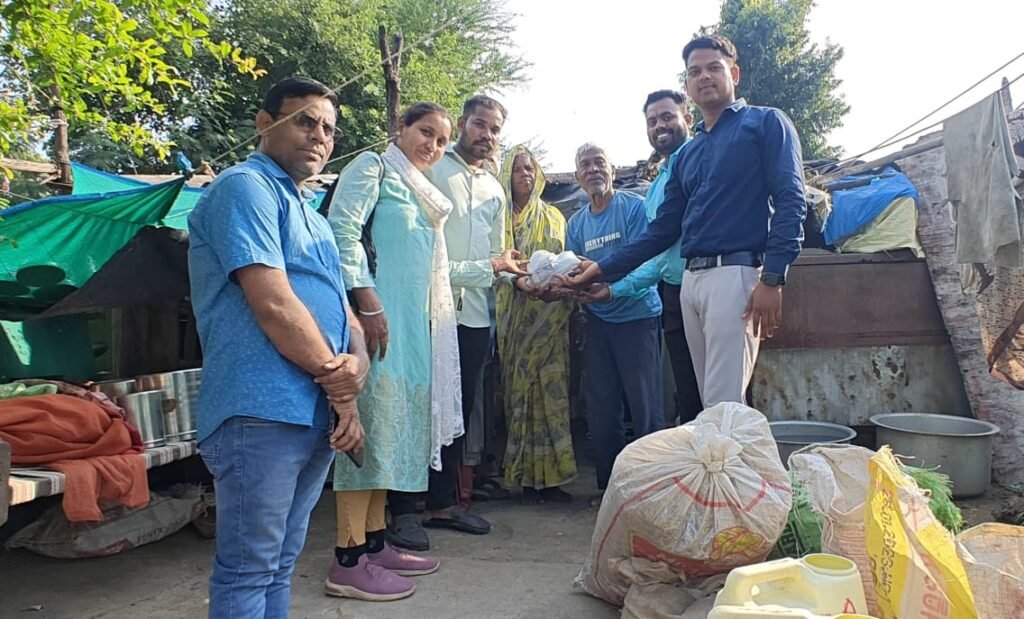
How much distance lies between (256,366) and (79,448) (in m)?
1.51

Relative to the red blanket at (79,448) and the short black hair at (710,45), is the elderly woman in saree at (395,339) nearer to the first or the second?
the red blanket at (79,448)

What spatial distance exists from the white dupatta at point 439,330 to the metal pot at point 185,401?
4.37 ft

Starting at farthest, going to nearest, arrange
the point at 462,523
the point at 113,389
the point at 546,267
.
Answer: the point at 546,267 < the point at 462,523 < the point at 113,389

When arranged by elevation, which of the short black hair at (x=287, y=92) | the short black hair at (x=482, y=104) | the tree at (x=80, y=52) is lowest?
the short black hair at (x=287, y=92)

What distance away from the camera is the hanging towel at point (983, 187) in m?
2.73

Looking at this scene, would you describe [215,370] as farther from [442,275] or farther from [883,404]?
[883,404]

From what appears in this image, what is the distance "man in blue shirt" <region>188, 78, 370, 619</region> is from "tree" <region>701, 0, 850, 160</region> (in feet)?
53.4

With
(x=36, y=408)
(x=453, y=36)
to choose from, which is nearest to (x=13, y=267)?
(x=36, y=408)

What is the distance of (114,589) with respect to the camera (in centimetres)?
269

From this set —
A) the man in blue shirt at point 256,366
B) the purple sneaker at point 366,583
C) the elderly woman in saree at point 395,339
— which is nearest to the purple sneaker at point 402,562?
the elderly woman in saree at point 395,339

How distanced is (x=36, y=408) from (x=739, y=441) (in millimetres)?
2614

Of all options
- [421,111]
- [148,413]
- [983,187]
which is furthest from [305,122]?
[983,187]

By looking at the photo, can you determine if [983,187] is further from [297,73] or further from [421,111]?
[297,73]

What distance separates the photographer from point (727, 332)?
2539 mm
